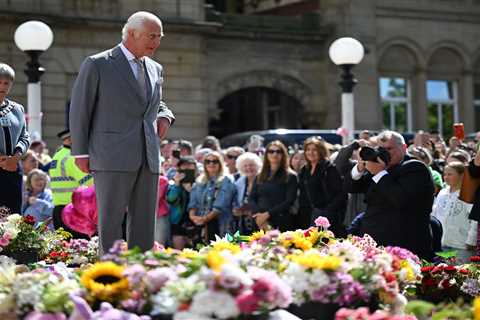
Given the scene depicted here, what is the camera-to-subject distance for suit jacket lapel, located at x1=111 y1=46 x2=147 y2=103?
7.82m

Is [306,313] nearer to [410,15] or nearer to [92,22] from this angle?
[92,22]

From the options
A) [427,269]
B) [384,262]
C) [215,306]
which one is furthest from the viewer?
[427,269]

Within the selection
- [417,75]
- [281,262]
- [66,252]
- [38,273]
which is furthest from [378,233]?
[417,75]

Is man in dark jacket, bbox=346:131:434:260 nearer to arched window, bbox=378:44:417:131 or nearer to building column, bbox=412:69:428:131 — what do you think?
arched window, bbox=378:44:417:131

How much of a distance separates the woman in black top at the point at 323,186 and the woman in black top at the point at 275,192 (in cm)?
42

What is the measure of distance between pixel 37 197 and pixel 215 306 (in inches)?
367

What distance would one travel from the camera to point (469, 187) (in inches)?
395

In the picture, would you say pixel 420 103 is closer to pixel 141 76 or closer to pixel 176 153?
pixel 176 153

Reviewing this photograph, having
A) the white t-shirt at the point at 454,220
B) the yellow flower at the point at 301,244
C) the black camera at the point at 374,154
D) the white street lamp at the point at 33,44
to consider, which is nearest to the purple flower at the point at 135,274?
the yellow flower at the point at 301,244

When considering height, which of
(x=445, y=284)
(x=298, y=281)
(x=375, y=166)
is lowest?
(x=445, y=284)

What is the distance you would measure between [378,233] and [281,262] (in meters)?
3.66

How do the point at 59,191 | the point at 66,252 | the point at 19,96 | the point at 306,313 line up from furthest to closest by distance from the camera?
the point at 19,96 → the point at 59,191 → the point at 66,252 → the point at 306,313

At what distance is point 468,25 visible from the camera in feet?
110

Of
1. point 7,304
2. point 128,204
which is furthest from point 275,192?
point 7,304
